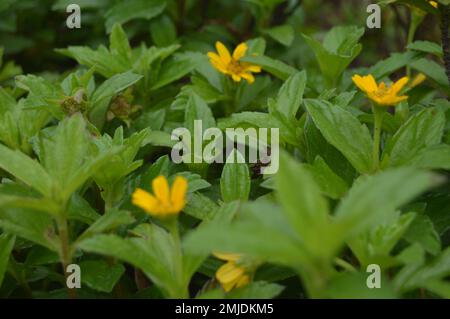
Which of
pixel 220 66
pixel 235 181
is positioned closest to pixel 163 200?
pixel 235 181

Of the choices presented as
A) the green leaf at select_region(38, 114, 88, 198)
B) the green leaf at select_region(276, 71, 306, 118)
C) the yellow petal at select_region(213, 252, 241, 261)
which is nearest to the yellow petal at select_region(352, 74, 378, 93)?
the green leaf at select_region(276, 71, 306, 118)

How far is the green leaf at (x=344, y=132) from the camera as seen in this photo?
1.13m

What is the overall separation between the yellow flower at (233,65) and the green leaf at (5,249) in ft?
2.03

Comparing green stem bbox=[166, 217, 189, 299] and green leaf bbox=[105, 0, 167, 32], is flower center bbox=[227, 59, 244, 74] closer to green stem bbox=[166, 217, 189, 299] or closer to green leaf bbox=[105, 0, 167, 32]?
green leaf bbox=[105, 0, 167, 32]

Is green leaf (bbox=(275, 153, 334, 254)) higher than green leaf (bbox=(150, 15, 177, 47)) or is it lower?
lower

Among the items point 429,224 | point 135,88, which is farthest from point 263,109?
point 429,224

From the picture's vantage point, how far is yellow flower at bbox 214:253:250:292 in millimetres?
995

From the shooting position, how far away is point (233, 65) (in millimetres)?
1498

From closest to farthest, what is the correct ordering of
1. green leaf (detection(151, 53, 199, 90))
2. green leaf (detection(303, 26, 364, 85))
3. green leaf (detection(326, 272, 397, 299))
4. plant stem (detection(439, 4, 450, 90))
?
green leaf (detection(326, 272, 397, 299)), plant stem (detection(439, 4, 450, 90)), green leaf (detection(303, 26, 364, 85)), green leaf (detection(151, 53, 199, 90))

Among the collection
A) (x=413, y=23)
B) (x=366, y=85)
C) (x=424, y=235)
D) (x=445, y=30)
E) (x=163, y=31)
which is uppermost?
(x=163, y=31)

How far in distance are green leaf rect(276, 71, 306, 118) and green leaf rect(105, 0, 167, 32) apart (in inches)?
25.9

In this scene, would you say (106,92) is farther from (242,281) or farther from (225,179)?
(242,281)

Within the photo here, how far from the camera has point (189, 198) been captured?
116 centimetres

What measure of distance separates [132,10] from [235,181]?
2.95 feet
